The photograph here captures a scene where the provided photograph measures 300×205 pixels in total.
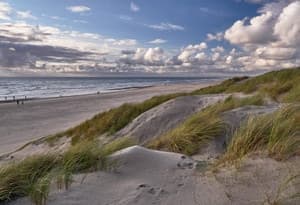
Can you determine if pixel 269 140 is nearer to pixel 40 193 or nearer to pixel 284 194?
pixel 284 194

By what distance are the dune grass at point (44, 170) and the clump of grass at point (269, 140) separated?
1632mm

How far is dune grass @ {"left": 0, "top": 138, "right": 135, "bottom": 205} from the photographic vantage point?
3.07 metres

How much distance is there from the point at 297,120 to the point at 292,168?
61.2 inches

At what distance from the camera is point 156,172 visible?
363cm

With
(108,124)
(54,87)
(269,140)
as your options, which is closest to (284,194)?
(269,140)

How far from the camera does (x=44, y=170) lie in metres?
3.87

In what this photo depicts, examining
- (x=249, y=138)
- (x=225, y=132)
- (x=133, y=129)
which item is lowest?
(x=133, y=129)

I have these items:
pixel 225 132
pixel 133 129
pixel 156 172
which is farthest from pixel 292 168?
pixel 133 129

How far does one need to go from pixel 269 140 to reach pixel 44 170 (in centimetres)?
290

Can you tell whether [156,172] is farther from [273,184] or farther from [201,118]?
[201,118]

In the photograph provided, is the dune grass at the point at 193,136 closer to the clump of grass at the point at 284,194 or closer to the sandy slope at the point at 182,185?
the sandy slope at the point at 182,185

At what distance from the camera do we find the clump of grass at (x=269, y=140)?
351 cm

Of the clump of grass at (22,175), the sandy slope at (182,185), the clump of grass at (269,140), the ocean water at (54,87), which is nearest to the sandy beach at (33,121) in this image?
the clump of grass at (22,175)

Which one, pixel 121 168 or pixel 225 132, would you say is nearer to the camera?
pixel 121 168
